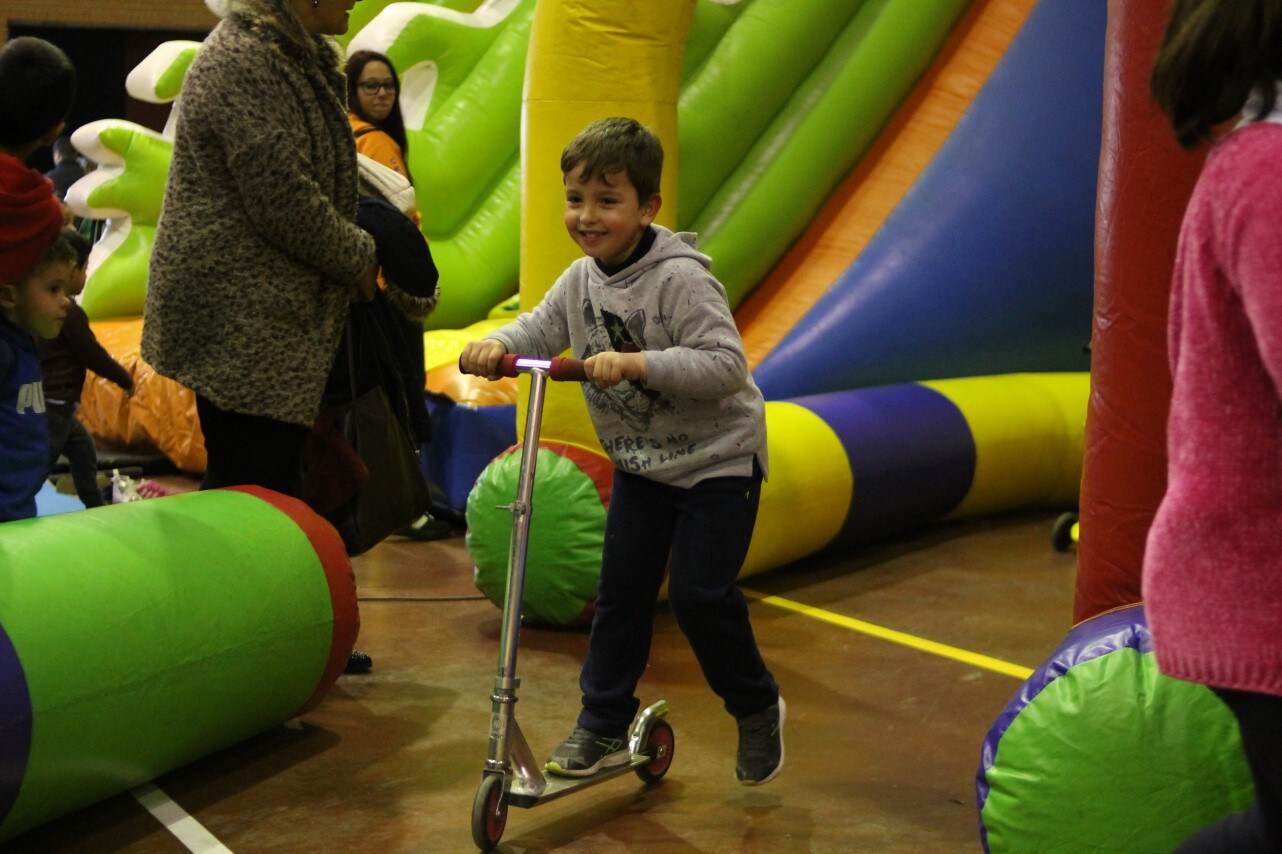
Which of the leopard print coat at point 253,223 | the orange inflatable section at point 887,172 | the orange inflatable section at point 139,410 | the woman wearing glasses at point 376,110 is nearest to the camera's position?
the leopard print coat at point 253,223

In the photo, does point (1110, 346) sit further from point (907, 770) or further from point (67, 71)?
point (67, 71)

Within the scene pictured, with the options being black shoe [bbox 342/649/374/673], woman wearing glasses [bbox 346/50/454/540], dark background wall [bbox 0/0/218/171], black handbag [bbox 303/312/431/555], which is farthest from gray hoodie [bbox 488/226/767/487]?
dark background wall [bbox 0/0/218/171]

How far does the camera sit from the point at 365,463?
3.31m

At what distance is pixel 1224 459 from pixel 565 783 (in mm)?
1572

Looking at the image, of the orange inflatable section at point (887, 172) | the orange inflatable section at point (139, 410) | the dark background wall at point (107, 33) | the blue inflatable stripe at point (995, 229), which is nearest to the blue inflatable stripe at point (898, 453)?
the blue inflatable stripe at point (995, 229)

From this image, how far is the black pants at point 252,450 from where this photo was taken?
3.10m

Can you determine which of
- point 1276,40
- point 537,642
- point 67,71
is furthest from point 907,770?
point 67,71

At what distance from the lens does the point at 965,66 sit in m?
5.40

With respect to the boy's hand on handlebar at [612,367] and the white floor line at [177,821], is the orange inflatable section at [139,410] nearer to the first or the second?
the white floor line at [177,821]

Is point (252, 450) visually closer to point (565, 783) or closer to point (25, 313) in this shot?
point (25, 313)

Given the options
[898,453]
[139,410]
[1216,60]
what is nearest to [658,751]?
[1216,60]

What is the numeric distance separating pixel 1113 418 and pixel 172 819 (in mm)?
1868

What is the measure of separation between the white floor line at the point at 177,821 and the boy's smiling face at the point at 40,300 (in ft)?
3.13

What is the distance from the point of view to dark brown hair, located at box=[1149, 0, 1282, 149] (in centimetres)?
142
